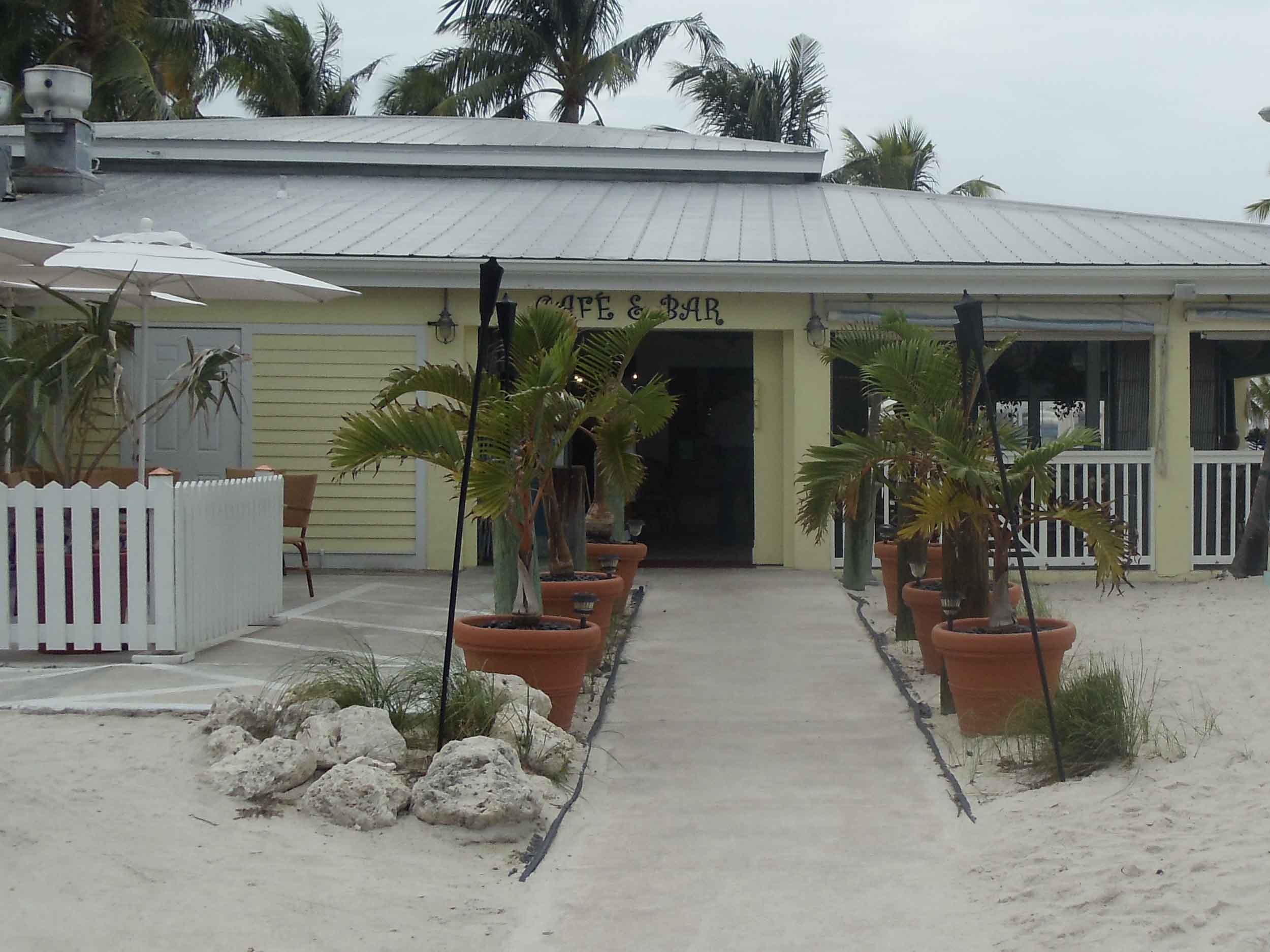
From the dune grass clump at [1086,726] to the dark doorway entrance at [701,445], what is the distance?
375 inches

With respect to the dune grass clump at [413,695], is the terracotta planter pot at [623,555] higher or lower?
higher

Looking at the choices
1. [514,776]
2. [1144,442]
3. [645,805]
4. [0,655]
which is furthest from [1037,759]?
[1144,442]

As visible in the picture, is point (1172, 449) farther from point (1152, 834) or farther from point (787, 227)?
point (1152, 834)

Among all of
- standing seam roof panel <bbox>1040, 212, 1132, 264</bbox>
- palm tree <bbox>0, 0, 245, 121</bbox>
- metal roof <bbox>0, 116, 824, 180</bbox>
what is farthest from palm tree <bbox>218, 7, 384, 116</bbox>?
standing seam roof panel <bbox>1040, 212, 1132, 264</bbox>

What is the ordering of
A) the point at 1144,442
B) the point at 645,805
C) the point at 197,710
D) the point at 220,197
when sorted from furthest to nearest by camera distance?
the point at 220,197
the point at 1144,442
the point at 197,710
the point at 645,805

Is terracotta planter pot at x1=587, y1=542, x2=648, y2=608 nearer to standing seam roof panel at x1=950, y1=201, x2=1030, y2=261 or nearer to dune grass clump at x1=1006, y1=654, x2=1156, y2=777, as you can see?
dune grass clump at x1=1006, y1=654, x2=1156, y2=777

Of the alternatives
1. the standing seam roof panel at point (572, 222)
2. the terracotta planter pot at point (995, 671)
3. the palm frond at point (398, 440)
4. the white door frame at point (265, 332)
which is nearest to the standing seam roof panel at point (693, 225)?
the standing seam roof panel at point (572, 222)

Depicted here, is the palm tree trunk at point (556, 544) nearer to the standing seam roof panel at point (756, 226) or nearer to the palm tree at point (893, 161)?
the standing seam roof panel at point (756, 226)

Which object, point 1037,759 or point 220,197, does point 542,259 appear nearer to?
point 220,197

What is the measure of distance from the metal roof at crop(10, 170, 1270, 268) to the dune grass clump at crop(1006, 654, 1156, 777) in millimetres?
5941

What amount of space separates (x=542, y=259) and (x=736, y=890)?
7.48 meters

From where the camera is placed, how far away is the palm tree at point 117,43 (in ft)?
81.3

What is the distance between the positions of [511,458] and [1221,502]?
25.8ft

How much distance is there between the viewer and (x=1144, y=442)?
38.9 feet
